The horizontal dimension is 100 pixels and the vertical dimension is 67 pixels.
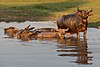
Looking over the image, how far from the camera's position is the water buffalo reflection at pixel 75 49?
1399 centimetres

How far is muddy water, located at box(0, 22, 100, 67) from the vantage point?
13.3 metres

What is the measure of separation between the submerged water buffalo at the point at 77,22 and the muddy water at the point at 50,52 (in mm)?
518

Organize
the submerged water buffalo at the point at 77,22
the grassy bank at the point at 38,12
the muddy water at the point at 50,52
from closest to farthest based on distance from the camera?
the muddy water at the point at 50,52, the submerged water buffalo at the point at 77,22, the grassy bank at the point at 38,12

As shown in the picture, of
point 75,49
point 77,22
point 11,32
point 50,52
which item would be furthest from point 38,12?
point 50,52

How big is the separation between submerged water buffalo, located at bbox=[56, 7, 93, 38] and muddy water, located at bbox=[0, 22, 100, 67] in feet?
1.70

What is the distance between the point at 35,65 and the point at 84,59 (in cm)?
171

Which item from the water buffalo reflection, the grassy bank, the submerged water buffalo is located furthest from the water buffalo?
the grassy bank

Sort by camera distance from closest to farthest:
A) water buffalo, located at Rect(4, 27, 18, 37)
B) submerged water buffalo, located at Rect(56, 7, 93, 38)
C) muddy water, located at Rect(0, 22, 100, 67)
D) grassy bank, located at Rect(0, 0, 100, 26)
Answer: muddy water, located at Rect(0, 22, 100, 67) → submerged water buffalo, located at Rect(56, 7, 93, 38) → water buffalo, located at Rect(4, 27, 18, 37) → grassy bank, located at Rect(0, 0, 100, 26)

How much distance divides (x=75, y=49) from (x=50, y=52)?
3.38 ft

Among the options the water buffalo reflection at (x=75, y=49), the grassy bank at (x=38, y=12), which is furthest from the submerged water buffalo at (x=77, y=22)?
the grassy bank at (x=38, y=12)

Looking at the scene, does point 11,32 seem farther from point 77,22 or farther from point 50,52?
point 50,52

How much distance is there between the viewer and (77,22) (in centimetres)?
2061

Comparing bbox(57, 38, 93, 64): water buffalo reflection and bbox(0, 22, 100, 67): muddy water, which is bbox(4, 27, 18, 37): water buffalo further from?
bbox(57, 38, 93, 64): water buffalo reflection

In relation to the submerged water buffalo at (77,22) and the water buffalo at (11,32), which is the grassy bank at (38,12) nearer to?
the submerged water buffalo at (77,22)
